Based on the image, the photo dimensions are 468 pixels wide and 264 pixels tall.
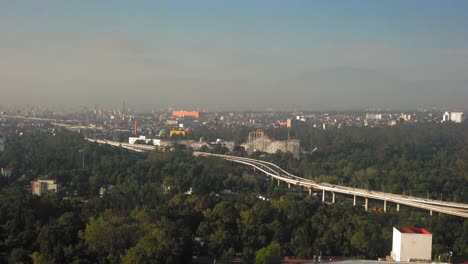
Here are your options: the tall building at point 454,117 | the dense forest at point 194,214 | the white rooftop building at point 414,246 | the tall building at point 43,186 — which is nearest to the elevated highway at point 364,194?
the dense forest at point 194,214

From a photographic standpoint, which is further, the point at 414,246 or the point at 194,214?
the point at 194,214

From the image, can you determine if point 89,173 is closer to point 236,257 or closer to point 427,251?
point 236,257

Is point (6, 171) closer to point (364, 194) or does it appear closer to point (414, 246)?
point (364, 194)

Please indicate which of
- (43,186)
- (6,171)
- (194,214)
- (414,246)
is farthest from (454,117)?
(414,246)

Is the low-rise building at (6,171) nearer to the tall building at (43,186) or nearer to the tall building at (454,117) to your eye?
the tall building at (43,186)

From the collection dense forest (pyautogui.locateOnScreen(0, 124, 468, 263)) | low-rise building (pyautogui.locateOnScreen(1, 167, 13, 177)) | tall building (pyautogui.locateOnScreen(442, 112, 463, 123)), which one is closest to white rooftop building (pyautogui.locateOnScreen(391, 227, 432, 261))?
dense forest (pyautogui.locateOnScreen(0, 124, 468, 263))

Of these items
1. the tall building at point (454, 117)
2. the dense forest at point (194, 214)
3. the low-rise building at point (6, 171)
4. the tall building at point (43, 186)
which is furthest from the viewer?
the tall building at point (454, 117)

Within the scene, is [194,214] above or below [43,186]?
above

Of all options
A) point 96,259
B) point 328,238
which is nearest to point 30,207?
point 96,259

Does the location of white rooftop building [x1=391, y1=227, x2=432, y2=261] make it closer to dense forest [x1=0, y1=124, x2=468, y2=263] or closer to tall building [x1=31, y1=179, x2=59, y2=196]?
dense forest [x1=0, y1=124, x2=468, y2=263]
